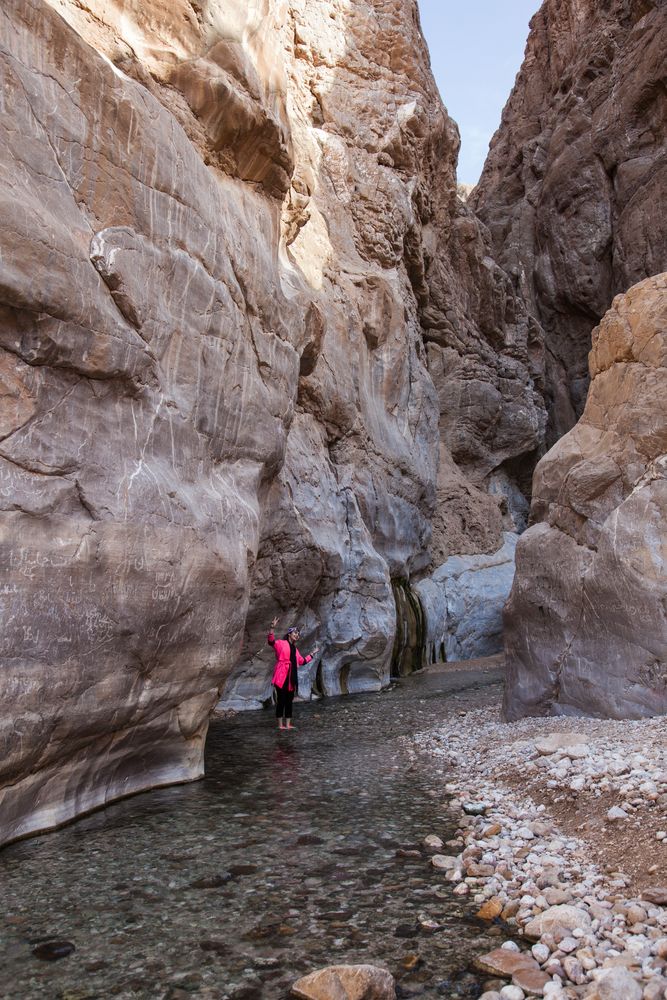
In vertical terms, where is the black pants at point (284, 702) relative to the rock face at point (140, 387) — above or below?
below

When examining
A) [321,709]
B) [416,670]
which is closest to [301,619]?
[321,709]

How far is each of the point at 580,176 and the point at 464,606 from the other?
85.5ft

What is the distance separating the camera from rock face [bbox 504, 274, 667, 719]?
10094mm

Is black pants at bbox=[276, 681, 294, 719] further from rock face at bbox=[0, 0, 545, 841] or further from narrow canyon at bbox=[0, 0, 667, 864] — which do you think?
rock face at bbox=[0, 0, 545, 841]

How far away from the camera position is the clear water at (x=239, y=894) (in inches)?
176

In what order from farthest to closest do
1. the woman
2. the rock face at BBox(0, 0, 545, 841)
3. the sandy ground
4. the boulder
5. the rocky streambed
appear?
the woman, the rock face at BBox(0, 0, 545, 841), the sandy ground, the rocky streambed, the boulder

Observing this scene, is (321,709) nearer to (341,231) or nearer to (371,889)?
(371,889)

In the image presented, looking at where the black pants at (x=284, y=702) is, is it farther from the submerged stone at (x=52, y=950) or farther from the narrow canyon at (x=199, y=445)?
the submerged stone at (x=52, y=950)

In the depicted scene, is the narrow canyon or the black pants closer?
the narrow canyon

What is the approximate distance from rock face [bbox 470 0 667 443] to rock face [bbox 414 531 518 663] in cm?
1480

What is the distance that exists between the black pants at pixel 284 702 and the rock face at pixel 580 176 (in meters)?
31.5

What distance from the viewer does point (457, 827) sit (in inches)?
284

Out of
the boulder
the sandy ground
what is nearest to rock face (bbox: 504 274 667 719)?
the sandy ground

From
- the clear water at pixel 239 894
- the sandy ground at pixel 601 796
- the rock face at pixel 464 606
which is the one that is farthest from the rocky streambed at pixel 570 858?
the rock face at pixel 464 606
